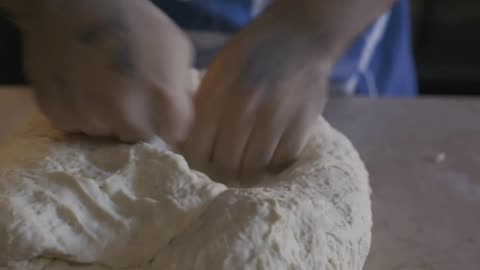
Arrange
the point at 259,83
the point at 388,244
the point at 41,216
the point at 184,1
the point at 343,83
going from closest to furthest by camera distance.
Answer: the point at 41,216
the point at 259,83
the point at 388,244
the point at 184,1
the point at 343,83

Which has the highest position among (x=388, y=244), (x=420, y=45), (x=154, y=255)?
(x=154, y=255)

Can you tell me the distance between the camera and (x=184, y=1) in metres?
1.09

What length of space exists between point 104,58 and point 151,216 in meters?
0.16

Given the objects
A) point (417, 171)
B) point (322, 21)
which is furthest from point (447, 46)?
point (322, 21)

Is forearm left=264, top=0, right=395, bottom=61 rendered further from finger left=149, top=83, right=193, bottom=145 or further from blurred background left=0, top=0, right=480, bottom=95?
blurred background left=0, top=0, right=480, bottom=95

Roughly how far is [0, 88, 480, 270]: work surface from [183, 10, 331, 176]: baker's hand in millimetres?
206

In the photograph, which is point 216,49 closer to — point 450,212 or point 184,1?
point 184,1

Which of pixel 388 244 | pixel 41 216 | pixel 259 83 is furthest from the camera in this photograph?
pixel 388 244

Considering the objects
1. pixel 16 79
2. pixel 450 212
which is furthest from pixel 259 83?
pixel 16 79

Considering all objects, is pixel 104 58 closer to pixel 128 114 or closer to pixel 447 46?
pixel 128 114

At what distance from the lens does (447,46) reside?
83.7 inches

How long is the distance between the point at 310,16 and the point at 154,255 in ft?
1.15

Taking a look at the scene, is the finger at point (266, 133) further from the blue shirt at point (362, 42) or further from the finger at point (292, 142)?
the blue shirt at point (362, 42)

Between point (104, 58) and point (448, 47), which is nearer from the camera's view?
point (104, 58)
